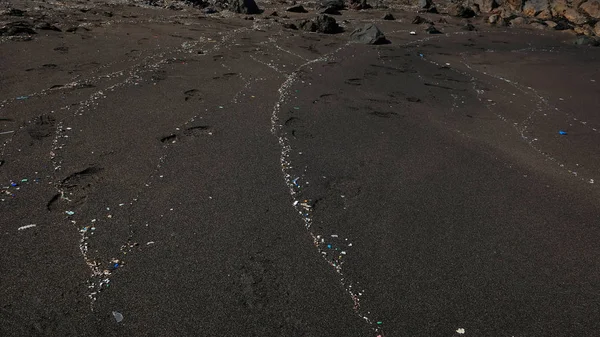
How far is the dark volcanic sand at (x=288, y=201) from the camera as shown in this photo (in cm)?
296

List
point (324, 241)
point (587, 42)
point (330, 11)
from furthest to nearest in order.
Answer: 1. point (330, 11)
2. point (587, 42)
3. point (324, 241)

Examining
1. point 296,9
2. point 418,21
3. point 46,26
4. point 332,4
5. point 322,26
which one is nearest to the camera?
point 46,26

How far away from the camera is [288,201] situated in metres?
4.05

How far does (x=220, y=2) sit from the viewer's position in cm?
1396

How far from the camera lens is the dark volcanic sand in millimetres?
2963

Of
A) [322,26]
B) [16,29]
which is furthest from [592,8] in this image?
[16,29]

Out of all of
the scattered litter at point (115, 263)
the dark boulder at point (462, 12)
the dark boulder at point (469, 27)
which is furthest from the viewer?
the dark boulder at point (462, 12)

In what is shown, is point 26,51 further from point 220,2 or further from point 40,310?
point 220,2

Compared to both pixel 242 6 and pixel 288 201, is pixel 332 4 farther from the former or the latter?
pixel 288 201

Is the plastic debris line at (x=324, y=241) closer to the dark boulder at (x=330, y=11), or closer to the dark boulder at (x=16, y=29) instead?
the dark boulder at (x=16, y=29)

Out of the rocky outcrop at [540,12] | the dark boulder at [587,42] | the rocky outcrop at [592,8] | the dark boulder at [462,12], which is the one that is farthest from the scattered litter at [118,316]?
the rocky outcrop at [592,8]

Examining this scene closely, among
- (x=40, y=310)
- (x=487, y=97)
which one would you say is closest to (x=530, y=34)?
(x=487, y=97)

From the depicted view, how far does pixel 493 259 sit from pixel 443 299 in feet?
2.18

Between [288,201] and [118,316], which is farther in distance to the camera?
[288,201]
